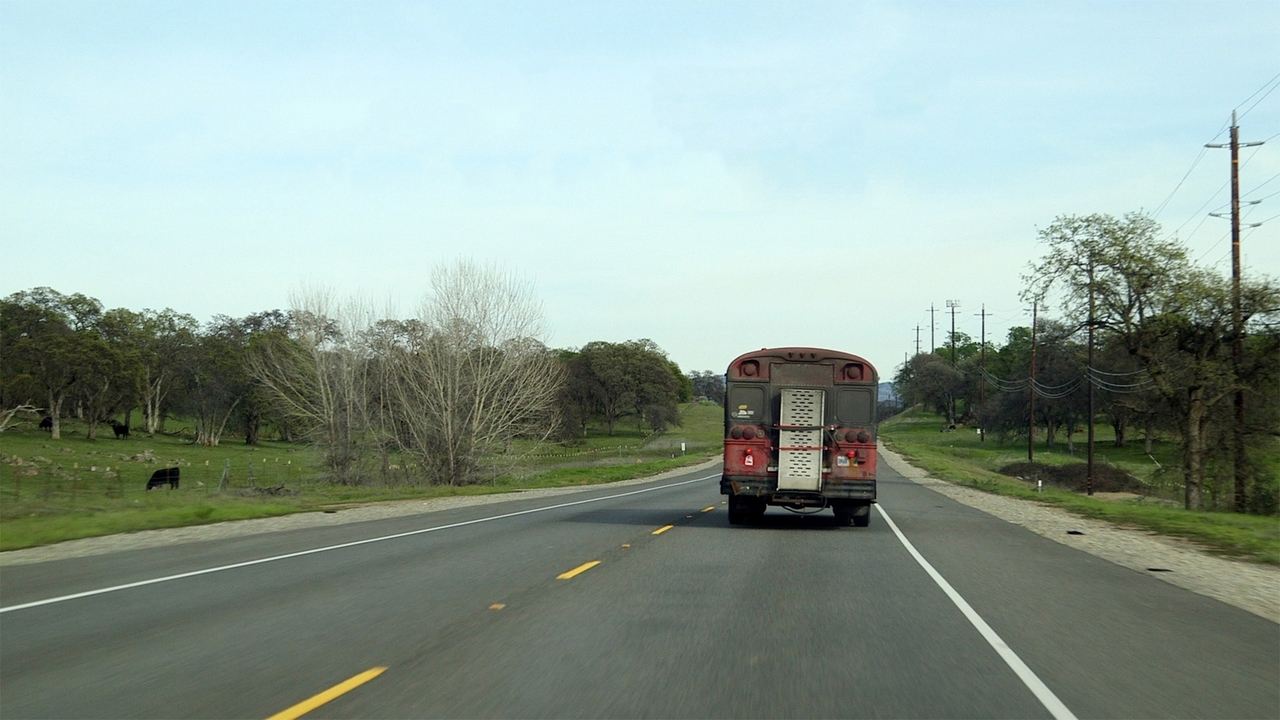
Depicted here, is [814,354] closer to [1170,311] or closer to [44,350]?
[1170,311]

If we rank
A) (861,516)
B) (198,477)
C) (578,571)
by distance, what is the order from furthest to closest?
(198,477), (861,516), (578,571)

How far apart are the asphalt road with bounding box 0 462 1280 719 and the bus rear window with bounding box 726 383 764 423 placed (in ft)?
14.5

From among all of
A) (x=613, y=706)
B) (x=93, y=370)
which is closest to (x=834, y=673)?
(x=613, y=706)

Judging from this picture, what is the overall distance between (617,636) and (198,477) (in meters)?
58.5

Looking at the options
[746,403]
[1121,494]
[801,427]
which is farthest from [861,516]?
[1121,494]

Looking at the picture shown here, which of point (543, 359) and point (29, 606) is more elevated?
point (543, 359)

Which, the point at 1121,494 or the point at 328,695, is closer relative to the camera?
the point at 328,695

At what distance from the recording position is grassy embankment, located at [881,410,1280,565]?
71.7 ft

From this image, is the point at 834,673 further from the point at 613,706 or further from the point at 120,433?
the point at 120,433

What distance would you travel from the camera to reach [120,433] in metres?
95.1

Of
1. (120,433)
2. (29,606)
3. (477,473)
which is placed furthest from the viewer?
(120,433)

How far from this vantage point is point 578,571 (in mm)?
13328

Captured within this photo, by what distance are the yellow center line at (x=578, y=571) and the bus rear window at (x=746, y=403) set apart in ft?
22.3

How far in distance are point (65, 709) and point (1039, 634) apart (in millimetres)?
7617
